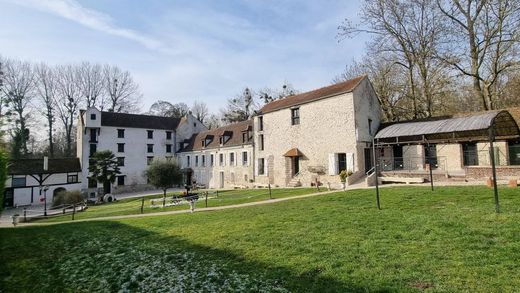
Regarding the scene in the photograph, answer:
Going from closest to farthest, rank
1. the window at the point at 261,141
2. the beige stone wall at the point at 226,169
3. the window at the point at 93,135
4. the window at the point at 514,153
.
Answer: the window at the point at 514,153, the window at the point at 261,141, the beige stone wall at the point at 226,169, the window at the point at 93,135

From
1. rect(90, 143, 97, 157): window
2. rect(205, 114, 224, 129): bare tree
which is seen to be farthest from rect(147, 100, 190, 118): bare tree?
rect(90, 143, 97, 157): window

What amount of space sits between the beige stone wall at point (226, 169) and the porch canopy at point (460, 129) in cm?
1583

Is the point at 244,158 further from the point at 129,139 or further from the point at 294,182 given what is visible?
the point at 129,139

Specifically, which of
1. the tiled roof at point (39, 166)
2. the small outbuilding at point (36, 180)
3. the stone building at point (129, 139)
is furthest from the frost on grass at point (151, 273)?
the stone building at point (129, 139)

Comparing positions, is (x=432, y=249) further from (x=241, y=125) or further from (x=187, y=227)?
(x=241, y=125)

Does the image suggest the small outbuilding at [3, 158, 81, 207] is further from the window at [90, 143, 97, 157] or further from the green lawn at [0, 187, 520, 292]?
the green lawn at [0, 187, 520, 292]

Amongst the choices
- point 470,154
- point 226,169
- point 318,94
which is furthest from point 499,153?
point 226,169

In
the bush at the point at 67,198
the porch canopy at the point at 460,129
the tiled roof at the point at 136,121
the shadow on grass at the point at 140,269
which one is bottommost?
the bush at the point at 67,198

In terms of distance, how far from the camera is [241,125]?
1382 inches

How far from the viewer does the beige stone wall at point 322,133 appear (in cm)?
2164

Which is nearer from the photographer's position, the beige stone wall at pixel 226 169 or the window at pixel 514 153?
the window at pixel 514 153

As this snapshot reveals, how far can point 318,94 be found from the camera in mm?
24719

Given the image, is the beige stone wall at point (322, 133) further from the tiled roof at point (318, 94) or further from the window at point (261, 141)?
the window at point (261, 141)

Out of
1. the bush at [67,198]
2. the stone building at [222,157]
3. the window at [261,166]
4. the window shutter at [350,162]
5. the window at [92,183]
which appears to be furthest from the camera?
Result: the window at [92,183]
